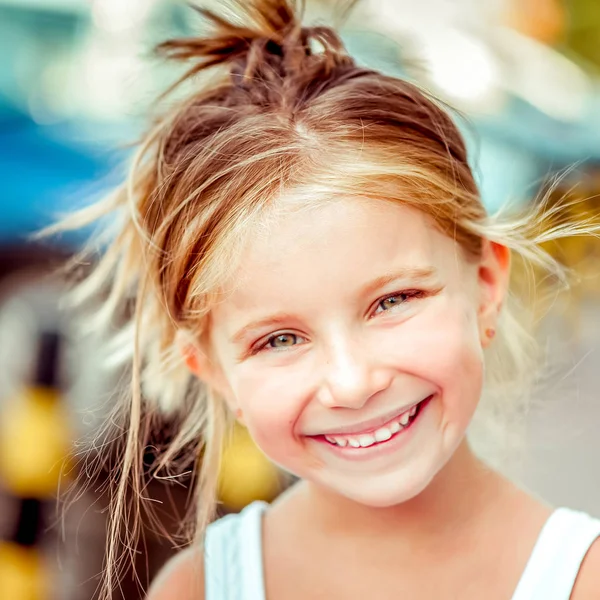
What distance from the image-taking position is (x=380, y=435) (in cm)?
55

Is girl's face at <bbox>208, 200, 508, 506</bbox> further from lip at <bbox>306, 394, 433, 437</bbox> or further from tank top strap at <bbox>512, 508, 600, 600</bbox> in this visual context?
tank top strap at <bbox>512, 508, 600, 600</bbox>

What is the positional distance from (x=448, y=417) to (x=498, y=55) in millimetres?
636

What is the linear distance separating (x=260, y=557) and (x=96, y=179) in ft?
1.60

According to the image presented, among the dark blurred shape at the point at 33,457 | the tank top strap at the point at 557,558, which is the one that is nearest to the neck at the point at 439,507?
the tank top strap at the point at 557,558

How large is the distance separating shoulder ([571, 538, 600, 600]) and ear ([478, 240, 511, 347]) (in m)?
0.16

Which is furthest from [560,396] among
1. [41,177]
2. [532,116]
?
[41,177]

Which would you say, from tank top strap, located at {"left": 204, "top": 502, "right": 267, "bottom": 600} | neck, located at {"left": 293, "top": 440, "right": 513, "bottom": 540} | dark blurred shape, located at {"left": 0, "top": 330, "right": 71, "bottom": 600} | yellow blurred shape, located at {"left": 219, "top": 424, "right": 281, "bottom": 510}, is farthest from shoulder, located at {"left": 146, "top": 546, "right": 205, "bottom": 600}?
dark blurred shape, located at {"left": 0, "top": 330, "right": 71, "bottom": 600}

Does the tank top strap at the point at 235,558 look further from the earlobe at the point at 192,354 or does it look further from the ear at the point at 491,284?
the ear at the point at 491,284

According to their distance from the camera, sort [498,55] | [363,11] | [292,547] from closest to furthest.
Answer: [292,547]
[363,11]
[498,55]

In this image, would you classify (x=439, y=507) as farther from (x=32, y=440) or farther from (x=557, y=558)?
(x=32, y=440)

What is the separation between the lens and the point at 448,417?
0.55 m

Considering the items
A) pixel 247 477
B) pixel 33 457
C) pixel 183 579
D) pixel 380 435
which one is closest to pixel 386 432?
pixel 380 435

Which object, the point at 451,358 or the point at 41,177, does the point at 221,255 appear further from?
the point at 41,177

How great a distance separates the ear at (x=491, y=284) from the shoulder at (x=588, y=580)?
0.16 metres
